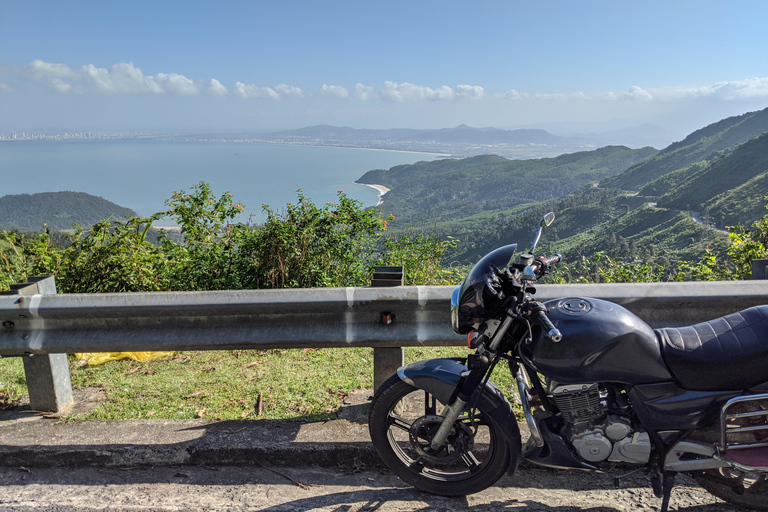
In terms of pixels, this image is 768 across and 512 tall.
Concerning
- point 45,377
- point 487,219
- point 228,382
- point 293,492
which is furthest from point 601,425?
point 487,219

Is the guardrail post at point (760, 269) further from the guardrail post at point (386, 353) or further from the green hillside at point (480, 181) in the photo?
the green hillside at point (480, 181)

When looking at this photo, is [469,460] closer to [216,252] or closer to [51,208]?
[216,252]

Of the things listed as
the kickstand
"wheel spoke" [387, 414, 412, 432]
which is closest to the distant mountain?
"wheel spoke" [387, 414, 412, 432]

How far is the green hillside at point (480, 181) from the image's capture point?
13562cm

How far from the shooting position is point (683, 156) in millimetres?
186375

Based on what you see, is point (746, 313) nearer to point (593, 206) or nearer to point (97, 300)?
point (97, 300)

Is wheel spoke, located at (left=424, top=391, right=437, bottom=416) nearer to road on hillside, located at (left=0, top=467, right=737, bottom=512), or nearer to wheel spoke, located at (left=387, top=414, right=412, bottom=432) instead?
wheel spoke, located at (left=387, top=414, right=412, bottom=432)

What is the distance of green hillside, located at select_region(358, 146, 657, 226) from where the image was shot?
445 ft

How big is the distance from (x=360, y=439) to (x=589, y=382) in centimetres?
135

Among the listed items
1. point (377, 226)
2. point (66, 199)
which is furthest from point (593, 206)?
point (377, 226)

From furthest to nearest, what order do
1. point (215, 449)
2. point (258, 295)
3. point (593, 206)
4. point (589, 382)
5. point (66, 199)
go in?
point (593, 206) → point (66, 199) → point (258, 295) → point (215, 449) → point (589, 382)

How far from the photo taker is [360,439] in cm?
299

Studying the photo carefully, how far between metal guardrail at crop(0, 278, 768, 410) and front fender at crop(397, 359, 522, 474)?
1.78ft

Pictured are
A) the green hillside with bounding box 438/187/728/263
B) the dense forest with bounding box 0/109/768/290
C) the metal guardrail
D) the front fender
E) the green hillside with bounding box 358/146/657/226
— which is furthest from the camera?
the green hillside with bounding box 358/146/657/226
